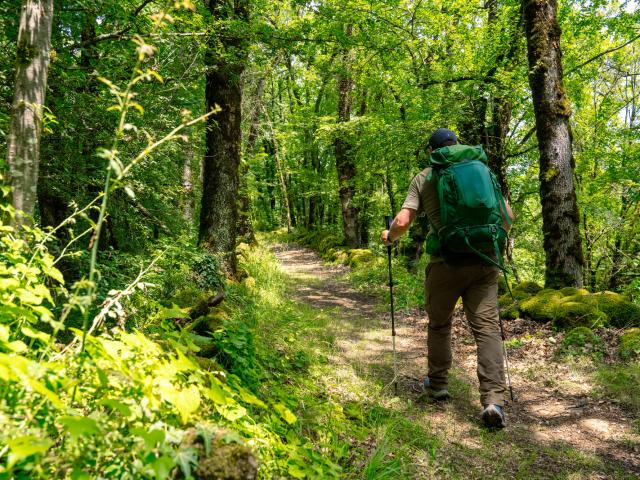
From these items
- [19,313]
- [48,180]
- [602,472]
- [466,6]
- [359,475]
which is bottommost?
[602,472]

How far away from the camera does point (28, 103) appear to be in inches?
91.9

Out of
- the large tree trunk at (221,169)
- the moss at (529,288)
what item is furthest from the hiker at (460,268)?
the large tree trunk at (221,169)

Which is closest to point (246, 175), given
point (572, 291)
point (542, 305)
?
point (542, 305)

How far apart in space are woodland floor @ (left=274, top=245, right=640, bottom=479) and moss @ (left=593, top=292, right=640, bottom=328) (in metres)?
0.79

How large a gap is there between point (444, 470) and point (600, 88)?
22.7m

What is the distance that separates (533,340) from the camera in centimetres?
514

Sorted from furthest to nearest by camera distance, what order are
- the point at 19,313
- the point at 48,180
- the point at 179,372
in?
the point at 48,180 < the point at 179,372 < the point at 19,313

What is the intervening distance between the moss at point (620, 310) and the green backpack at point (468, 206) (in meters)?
2.76

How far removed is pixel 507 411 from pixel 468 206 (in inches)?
77.8

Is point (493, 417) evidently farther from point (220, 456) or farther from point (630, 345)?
point (220, 456)

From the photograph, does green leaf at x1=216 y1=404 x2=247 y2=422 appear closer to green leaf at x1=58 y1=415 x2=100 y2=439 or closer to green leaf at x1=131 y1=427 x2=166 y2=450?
green leaf at x1=131 y1=427 x2=166 y2=450

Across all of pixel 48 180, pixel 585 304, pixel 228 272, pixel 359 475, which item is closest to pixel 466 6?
pixel 585 304

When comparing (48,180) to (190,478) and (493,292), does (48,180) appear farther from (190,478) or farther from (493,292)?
(493,292)

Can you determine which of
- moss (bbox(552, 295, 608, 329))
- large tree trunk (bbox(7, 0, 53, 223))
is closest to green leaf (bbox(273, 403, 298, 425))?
large tree trunk (bbox(7, 0, 53, 223))
